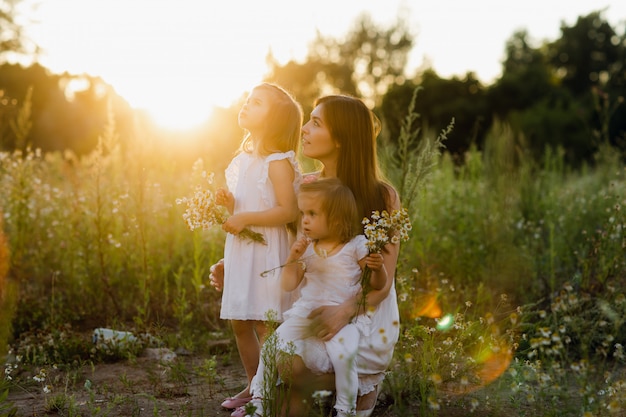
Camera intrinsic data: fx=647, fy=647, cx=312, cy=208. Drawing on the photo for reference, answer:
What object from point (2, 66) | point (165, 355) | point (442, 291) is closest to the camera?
point (165, 355)

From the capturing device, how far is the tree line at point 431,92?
2091 centimetres

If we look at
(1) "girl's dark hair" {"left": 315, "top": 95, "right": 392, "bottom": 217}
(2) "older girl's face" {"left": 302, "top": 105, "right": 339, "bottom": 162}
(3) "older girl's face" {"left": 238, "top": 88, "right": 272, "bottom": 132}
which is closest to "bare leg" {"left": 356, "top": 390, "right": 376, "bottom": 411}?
(1) "girl's dark hair" {"left": 315, "top": 95, "right": 392, "bottom": 217}

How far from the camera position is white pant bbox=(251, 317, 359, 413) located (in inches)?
115

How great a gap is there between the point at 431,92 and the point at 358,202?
2606 cm

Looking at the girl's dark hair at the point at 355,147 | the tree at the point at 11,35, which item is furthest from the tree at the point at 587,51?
the girl's dark hair at the point at 355,147

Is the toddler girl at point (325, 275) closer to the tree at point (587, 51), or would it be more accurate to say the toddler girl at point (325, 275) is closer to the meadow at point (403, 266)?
the meadow at point (403, 266)

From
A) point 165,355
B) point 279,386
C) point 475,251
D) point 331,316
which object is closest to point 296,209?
point 331,316

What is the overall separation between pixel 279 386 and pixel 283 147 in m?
1.28

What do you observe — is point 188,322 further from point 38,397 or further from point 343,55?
point 343,55

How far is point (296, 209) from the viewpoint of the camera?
3422mm

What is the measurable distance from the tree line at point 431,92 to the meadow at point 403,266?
2.59 ft

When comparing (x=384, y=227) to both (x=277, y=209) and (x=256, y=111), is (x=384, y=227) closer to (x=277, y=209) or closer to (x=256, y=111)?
(x=277, y=209)

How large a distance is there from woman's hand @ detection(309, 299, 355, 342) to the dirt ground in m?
0.40

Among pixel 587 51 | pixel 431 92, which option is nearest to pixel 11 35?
pixel 431 92
